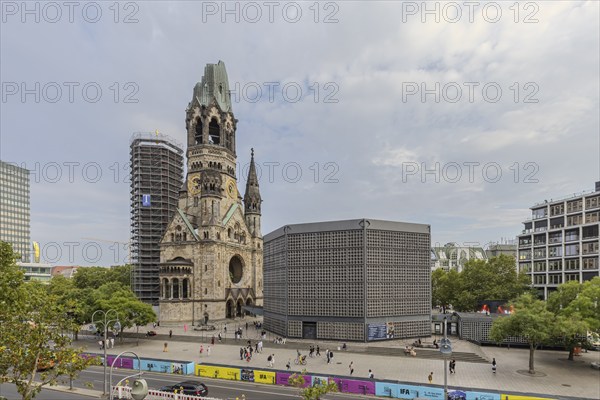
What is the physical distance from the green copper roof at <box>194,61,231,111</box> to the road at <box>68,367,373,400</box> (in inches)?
2352

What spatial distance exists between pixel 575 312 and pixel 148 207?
263 ft

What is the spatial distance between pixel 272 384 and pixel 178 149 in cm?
7614

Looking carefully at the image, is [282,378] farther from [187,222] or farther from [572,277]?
[572,277]

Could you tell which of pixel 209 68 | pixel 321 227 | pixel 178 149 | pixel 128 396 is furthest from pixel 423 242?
pixel 178 149

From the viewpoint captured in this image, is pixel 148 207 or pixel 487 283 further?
pixel 148 207

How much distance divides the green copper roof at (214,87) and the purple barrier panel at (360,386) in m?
67.5

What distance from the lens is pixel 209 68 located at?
86688 millimetres

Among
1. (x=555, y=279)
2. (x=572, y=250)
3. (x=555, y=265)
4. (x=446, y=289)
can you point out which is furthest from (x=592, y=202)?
(x=446, y=289)

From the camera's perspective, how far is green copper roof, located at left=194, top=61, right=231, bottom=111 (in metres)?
84.9

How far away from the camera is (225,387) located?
33031 millimetres

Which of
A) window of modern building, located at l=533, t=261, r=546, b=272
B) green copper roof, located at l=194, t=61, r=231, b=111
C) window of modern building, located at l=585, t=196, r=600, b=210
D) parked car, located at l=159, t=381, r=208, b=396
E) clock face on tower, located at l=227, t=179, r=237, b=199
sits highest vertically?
green copper roof, located at l=194, t=61, r=231, b=111

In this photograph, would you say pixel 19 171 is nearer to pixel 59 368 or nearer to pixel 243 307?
pixel 243 307

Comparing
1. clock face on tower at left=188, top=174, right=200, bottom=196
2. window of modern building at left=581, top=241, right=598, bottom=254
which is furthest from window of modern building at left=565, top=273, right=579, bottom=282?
clock face on tower at left=188, top=174, right=200, bottom=196

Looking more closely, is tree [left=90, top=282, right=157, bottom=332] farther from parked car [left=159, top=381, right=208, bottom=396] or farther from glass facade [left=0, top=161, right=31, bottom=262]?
glass facade [left=0, top=161, right=31, bottom=262]
